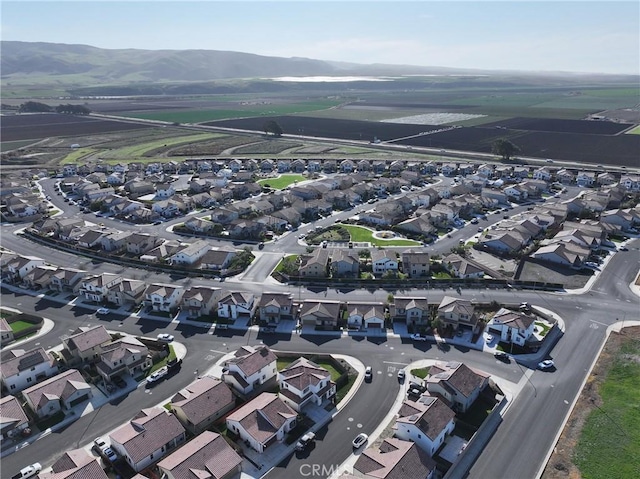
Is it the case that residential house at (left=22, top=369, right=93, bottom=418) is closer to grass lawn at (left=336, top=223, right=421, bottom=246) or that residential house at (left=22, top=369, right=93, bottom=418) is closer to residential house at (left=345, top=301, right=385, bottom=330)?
residential house at (left=345, top=301, right=385, bottom=330)

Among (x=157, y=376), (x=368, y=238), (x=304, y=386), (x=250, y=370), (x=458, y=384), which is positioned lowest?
(x=157, y=376)

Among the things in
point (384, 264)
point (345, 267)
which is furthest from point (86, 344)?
point (384, 264)

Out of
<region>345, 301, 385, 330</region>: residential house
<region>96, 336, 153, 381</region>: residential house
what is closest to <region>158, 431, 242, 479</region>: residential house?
<region>96, 336, 153, 381</region>: residential house

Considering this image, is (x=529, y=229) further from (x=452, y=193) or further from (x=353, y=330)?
(x=353, y=330)

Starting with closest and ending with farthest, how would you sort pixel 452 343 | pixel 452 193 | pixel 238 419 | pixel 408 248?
pixel 238 419 < pixel 452 343 < pixel 408 248 < pixel 452 193

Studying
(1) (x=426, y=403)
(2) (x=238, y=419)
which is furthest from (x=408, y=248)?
(2) (x=238, y=419)

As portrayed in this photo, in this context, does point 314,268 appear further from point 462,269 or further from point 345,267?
point 462,269

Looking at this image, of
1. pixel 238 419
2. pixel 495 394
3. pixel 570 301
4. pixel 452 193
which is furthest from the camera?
pixel 452 193
